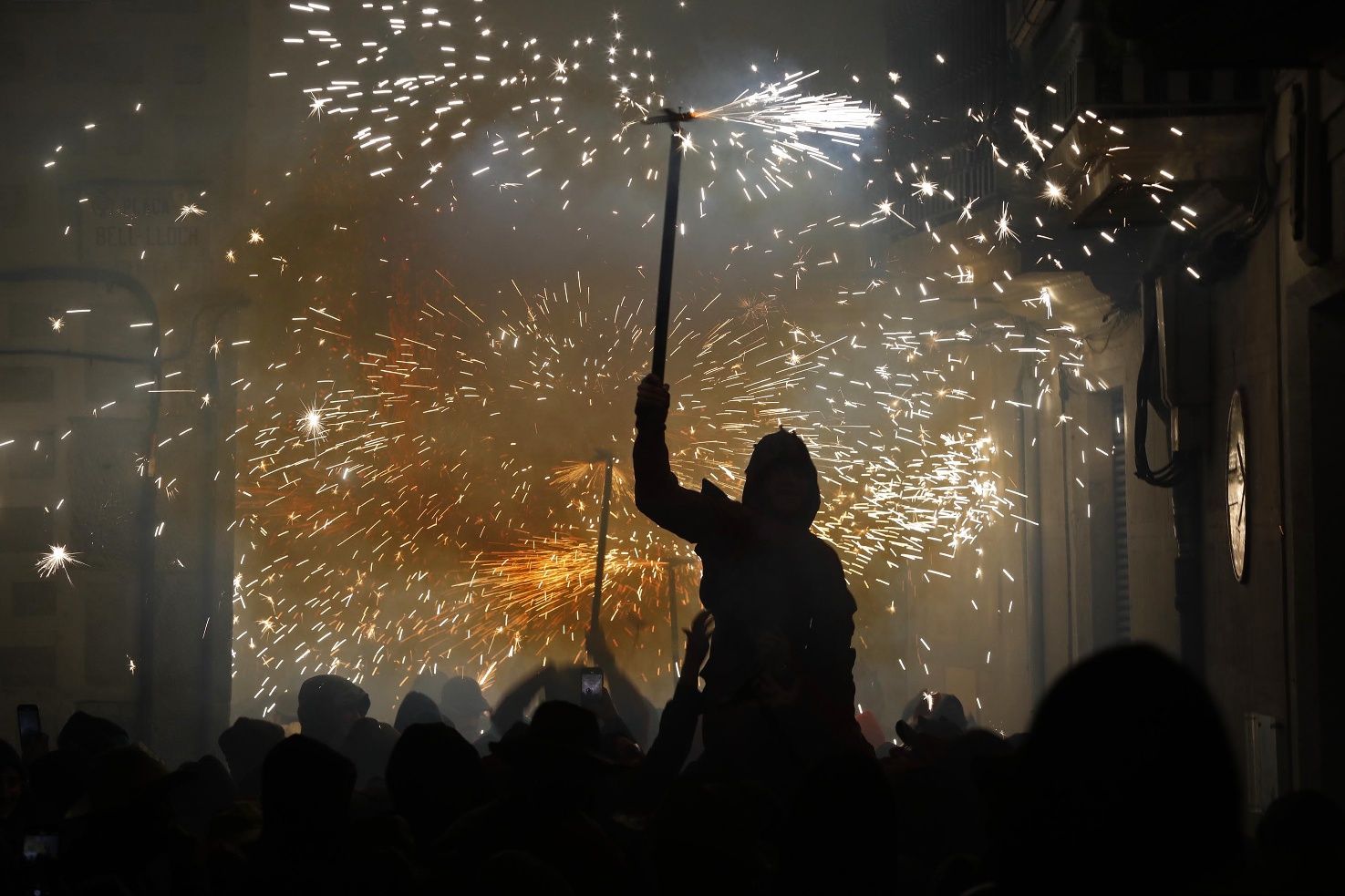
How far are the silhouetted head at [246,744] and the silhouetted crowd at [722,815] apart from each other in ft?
4.92

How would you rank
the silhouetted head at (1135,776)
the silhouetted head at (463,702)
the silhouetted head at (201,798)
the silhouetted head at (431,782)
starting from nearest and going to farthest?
1. the silhouetted head at (1135,776)
2. the silhouetted head at (431,782)
3. the silhouetted head at (201,798)
4. the silhouetted head at (463,702)

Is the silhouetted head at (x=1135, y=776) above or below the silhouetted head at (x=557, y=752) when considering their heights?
above

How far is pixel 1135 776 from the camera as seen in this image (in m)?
1.71

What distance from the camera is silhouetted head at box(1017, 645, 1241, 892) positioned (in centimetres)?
169

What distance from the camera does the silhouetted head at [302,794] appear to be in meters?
3.72

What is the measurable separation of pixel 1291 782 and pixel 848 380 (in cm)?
962

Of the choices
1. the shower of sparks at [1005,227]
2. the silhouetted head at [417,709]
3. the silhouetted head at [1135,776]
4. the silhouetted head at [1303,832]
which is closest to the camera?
the silhouetted head at [1135,776]

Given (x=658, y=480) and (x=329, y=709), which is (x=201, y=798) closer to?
(x=329, y=709)

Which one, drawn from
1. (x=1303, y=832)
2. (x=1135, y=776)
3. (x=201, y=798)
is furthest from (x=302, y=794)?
(x=201, y=798)

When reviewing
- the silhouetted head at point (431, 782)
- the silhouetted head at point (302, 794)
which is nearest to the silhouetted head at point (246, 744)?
the silhouetted head at point (431, 782)

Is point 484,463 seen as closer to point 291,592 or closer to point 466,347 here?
point 466,347

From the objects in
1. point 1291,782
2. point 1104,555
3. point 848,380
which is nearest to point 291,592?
point 848,380

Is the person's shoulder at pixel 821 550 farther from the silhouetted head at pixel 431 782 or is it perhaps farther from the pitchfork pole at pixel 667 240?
the silhouetted head at pixel 431 782

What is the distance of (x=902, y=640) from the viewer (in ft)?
58.7
